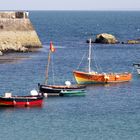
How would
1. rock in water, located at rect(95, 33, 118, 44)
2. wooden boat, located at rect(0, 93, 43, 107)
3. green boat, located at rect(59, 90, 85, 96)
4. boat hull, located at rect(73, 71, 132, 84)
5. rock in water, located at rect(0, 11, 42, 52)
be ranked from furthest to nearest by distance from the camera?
rock in water, located at rect(95, 33, 118, 44)
rock in water, located at rect(0, 11, 42, 52)
boat hull, located at rect(73, 71, 132, 84)
green boat, located at rect(59, 90, 85, 96)
wooden boat, located at rect(0, 93, 43, 107)

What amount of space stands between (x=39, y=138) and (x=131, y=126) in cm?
844

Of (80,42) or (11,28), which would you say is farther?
(80,42)

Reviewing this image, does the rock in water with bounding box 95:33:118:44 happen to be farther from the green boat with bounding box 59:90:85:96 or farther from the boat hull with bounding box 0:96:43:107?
the boat hull with bounding box 0:96:43:107

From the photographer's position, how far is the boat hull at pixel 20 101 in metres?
70.9

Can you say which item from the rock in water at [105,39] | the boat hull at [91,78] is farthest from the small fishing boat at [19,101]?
the rock in water at [105,39]

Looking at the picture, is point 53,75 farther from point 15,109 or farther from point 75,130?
point 75,130

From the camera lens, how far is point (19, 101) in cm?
7119

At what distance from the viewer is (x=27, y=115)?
67.8 metres

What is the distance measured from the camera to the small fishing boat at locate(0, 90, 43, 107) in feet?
233

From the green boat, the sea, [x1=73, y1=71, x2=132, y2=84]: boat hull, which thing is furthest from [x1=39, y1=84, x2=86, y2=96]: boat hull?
[x1=73, y1=71, x2=132, y2=84]: boat hull

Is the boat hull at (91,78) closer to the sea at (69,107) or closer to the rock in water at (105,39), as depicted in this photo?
the sea at (69,107)

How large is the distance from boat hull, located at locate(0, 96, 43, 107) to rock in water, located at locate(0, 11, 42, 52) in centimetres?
4481

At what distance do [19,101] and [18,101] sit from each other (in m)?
0.09

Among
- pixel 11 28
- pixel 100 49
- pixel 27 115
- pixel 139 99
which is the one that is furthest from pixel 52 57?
pixel 27 115
